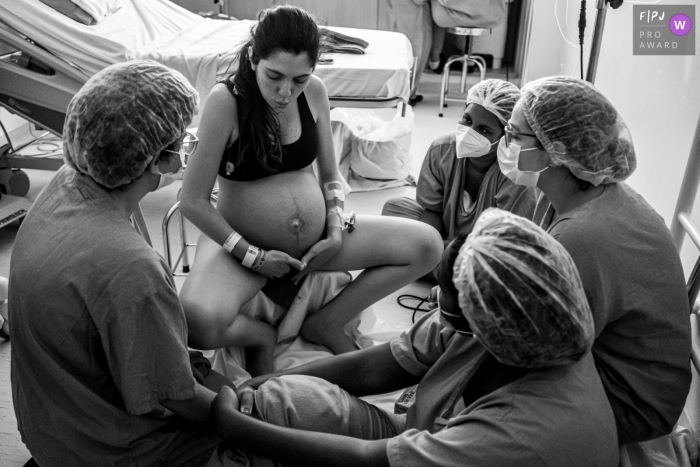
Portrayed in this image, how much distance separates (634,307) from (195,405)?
996 millimetres

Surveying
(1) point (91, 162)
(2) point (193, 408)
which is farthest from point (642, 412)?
(1) point (91, 162)

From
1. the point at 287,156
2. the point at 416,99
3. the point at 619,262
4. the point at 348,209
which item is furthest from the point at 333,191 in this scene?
the point at 416,99

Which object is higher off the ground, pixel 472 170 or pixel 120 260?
pixel 120 260

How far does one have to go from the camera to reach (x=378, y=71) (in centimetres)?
350

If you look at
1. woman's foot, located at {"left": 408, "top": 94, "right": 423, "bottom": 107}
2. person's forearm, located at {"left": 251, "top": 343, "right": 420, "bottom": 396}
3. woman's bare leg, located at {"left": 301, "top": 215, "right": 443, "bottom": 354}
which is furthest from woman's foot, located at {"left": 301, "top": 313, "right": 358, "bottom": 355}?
woman's foot, located at {"left": 408, "top": 94, "right": 423, "bottom": 107}

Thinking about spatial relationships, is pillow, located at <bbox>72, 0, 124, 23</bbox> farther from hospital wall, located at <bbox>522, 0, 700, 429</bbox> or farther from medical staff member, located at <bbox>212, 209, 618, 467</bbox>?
medical staff member, located at <bbox>212, 209, 618, 467</bbox>

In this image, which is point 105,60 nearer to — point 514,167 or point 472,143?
point 472,143

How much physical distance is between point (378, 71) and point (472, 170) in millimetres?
1153

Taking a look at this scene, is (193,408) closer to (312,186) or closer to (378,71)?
(312,186)

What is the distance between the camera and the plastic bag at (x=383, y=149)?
3787mm

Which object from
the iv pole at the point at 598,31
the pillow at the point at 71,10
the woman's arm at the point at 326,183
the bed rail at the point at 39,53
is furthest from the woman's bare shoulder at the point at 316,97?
the pillow at the point at 71,10

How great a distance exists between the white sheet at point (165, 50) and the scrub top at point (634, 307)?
7.11 feet

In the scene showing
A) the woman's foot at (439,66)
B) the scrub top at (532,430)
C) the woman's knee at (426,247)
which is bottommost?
the woman's foot at (439,66)

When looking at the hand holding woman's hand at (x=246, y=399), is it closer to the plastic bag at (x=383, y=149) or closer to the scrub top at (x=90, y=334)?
the scrub top at (x=90, y=334)
